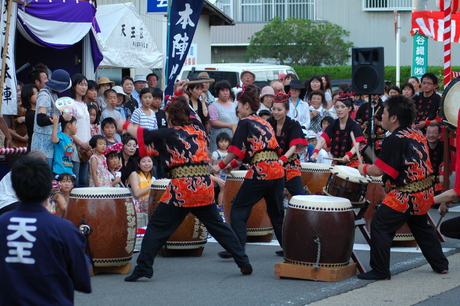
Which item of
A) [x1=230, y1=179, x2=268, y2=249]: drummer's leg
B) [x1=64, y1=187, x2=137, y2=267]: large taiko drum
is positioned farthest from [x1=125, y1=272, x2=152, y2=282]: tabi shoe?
[x1=230, y1=179, x2=268, y2=249]: drummer's leg

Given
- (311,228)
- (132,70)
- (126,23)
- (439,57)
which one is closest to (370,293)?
(311,228)

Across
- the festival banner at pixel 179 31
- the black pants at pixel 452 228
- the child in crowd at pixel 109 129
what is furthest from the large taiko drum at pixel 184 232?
the festival banner at pixel 179 31

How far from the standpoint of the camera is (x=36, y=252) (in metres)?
3.99

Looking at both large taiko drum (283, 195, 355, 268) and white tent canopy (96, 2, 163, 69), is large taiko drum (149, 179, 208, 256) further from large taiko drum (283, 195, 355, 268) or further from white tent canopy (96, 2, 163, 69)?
white tent canopy (96, 2, 163, 69)

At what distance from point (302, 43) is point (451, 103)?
27984 mm

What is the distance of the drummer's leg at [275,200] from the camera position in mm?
8047

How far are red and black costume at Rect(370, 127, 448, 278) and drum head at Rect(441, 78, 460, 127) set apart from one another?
332cm

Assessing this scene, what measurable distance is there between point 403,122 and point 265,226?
9.28 ft

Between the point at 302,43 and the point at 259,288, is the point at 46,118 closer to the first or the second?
the point at 259,288

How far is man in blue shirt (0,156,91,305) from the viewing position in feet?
13.1

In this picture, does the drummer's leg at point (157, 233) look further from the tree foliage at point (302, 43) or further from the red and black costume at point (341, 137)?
the tree foliage at point (302, 43)

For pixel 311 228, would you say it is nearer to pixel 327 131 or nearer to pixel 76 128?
pixel 327 131

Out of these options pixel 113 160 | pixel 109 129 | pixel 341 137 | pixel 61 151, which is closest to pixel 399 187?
pixel 341 137

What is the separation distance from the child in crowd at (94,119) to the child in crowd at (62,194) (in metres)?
1.58
